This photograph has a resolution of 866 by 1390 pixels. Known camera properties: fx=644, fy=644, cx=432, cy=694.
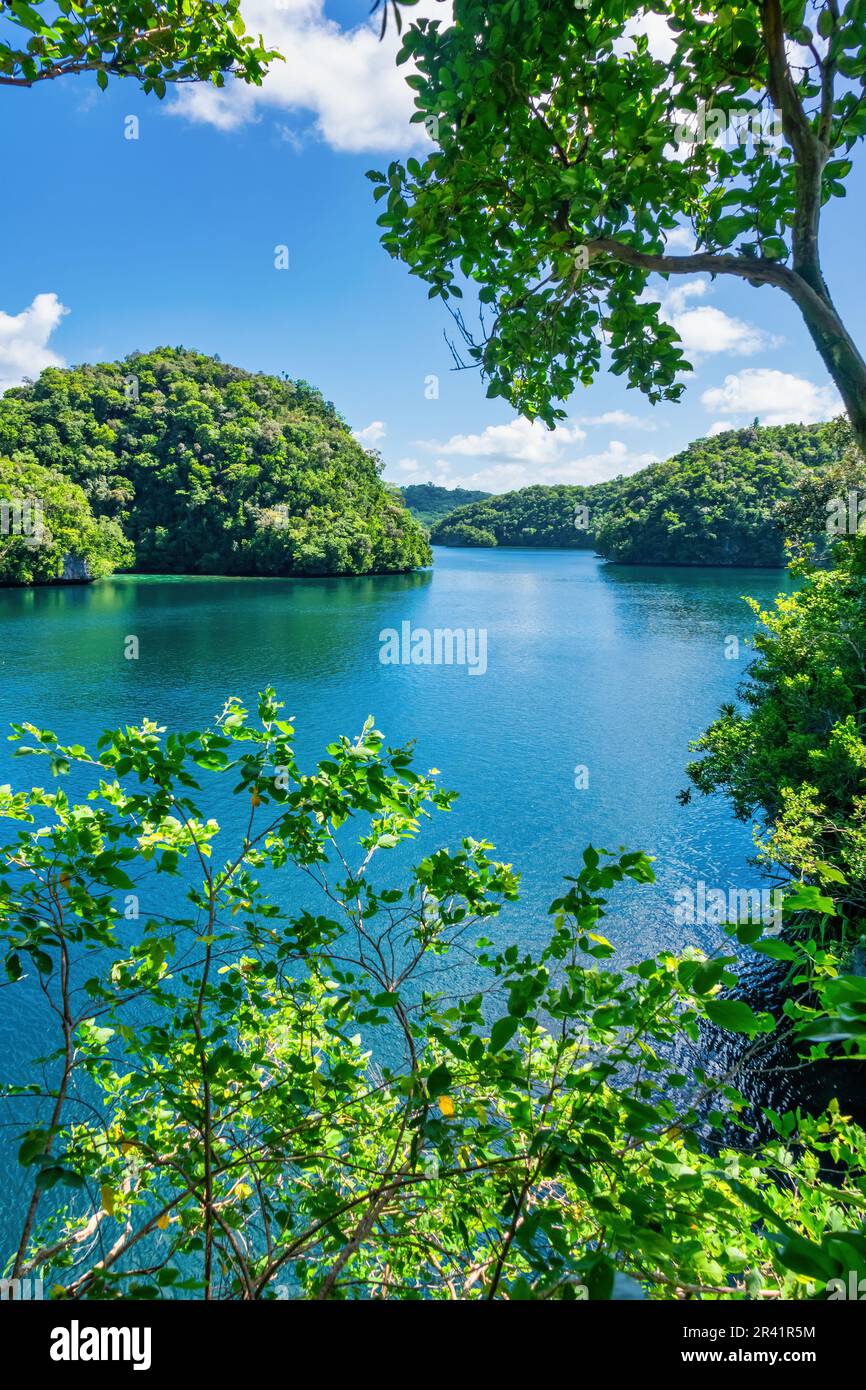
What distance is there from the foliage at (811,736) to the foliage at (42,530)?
4567 cm

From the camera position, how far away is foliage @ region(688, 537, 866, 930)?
8.01 meters

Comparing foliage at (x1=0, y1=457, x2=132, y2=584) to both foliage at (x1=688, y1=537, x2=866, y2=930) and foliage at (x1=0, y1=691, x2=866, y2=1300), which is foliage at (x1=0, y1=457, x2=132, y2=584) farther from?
foliage at (x1=0, y1=691, x2=866, y2=1300)

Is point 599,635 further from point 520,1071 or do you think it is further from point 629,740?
point 520,1071

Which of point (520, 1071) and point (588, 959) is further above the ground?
point (520, 1071)

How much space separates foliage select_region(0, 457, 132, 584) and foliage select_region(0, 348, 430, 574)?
1267 cm

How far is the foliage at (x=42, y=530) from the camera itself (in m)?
42.2

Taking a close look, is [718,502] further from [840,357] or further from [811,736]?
[840,357]

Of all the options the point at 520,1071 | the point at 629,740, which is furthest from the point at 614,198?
the point at 629,740

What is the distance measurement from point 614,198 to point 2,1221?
8.29m

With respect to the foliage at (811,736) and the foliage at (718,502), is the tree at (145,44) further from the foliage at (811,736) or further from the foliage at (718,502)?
the foliage at (718,502)

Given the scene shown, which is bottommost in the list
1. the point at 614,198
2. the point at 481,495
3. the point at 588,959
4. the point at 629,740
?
the point at 588,959

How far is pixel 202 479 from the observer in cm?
6241

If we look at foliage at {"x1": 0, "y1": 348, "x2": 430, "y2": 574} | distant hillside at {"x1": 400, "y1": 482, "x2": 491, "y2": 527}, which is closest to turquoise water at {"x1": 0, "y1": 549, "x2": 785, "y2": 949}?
foliage at {"x1": 0, "y1": 348, "x2": 430, "y2": 574}

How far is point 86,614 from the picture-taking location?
35312 millimetres
